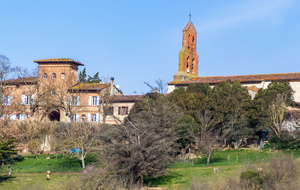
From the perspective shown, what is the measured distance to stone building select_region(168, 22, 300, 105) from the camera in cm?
4628

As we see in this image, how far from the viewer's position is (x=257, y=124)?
4244 cm

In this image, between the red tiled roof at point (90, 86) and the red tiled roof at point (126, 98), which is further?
the red tiled roof at point (90, 86)

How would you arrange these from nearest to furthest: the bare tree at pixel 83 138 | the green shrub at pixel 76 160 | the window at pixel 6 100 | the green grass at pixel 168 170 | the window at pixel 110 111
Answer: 1. the green grass at pixel 168 170
2. the bare tree at pixel 83 138
3. the green shrub at pixel 76 160
4. the window at pixel 110 111
5. the window at pixel 6 100

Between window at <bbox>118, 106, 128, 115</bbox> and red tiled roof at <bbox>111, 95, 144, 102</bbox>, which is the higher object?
red tiled roof at <bbox>111, 95, 144, 102</bbox>

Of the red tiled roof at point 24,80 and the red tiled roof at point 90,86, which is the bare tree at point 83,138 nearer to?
the red tiled roof at point 90,86

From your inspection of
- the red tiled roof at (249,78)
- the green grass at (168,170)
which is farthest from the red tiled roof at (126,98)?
the green grass at (168,170)

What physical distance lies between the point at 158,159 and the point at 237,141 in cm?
1550

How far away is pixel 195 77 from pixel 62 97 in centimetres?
1542

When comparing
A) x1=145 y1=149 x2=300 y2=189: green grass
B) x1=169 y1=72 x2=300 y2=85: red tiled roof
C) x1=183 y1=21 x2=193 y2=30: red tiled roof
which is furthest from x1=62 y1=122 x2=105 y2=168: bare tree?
x1=183 y1=21 x2=193 y2=30: red tiled roof

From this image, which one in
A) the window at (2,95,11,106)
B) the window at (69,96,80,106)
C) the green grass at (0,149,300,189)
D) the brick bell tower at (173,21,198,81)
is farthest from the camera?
the brick bell tower at (173,21,198,81)

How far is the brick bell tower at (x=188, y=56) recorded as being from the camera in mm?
56875

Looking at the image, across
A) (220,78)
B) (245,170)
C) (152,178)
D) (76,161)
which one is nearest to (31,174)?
(76,161)

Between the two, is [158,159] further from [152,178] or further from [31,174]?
[31,174]

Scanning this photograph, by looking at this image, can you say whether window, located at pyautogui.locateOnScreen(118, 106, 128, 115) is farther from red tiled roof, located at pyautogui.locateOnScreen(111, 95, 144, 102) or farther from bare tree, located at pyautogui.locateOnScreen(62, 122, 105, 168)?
bare tree, located at pyautogui.locateOnScreen(62, 122, 105, 168)
